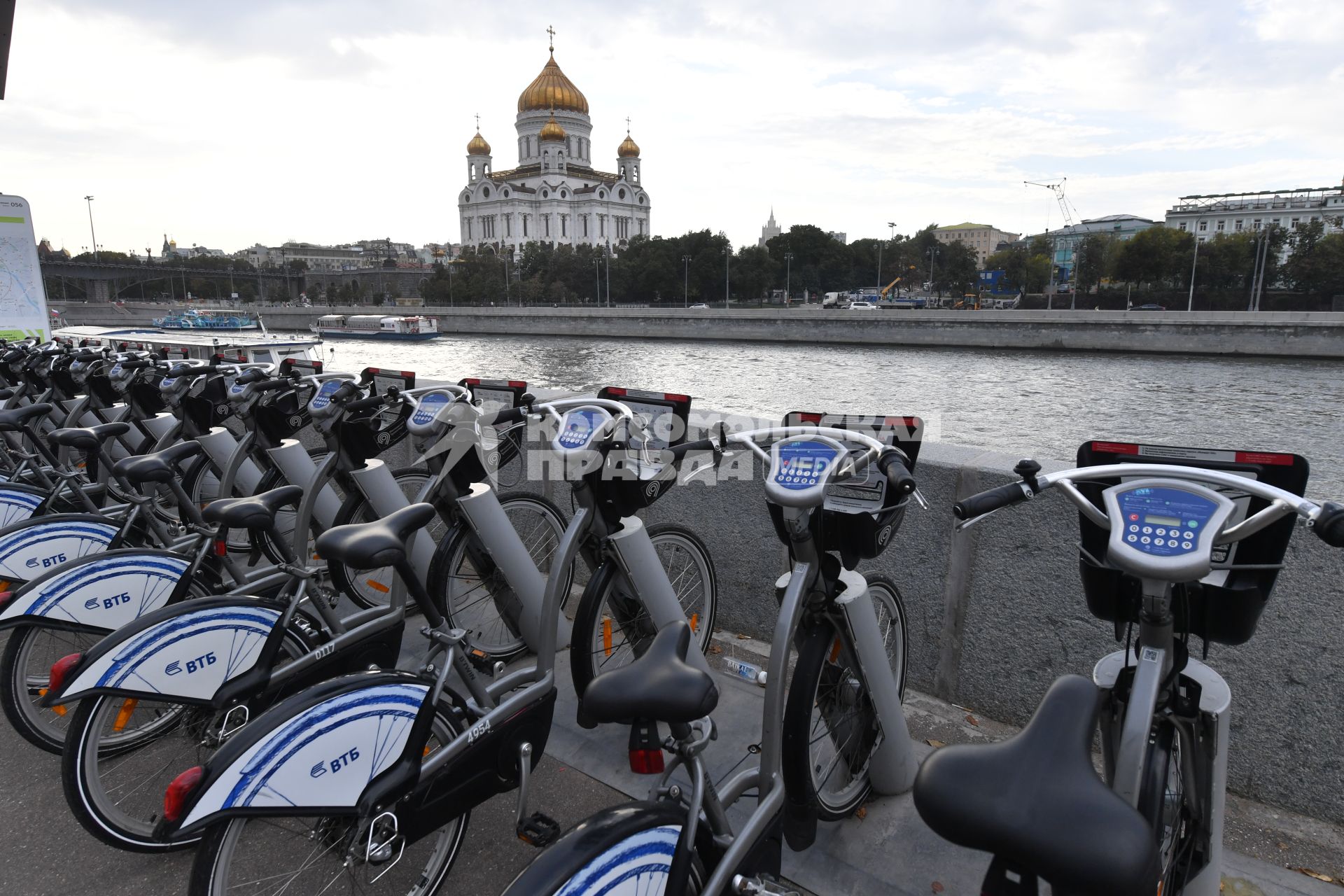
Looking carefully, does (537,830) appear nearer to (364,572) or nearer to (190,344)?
(364,572)

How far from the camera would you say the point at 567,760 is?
9.62 ft

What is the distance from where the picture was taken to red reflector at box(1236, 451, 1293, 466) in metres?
1.72

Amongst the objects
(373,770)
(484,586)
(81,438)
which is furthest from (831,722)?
(81,438)

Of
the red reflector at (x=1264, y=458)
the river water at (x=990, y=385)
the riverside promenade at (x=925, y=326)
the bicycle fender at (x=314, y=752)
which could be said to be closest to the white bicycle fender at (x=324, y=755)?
the bicycle fender at (x=314, y=752)

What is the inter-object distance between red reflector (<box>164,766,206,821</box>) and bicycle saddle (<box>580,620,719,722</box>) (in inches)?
39.2

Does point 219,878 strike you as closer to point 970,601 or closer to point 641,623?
point 641,623

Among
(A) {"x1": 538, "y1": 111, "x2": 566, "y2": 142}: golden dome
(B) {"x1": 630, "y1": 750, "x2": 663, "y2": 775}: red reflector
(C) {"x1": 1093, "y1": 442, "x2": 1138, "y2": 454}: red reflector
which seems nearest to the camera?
(B) {"x1": 630, "y1": 750, "x2": 663, "y2": 775}: red reflector

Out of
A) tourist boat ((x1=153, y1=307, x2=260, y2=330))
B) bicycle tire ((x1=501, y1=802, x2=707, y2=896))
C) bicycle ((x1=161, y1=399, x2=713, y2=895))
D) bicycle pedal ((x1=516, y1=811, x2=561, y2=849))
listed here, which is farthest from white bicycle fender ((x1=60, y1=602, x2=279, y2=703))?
tourist boat ((x1=153, y1=307, x2=260, y2=330))

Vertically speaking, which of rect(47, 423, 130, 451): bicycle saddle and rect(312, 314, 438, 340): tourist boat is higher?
rect(47, 423, 130, 451): bicycle saddle

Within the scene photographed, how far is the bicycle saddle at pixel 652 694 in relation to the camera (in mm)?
1392

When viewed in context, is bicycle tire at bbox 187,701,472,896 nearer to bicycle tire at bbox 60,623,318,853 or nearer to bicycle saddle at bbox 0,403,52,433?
bicycle tire at bbox 60,623,318,853

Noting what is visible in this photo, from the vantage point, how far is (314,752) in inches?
73.9

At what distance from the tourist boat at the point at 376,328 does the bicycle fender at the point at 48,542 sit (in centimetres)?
5271

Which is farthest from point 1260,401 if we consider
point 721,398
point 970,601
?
point 970,601
